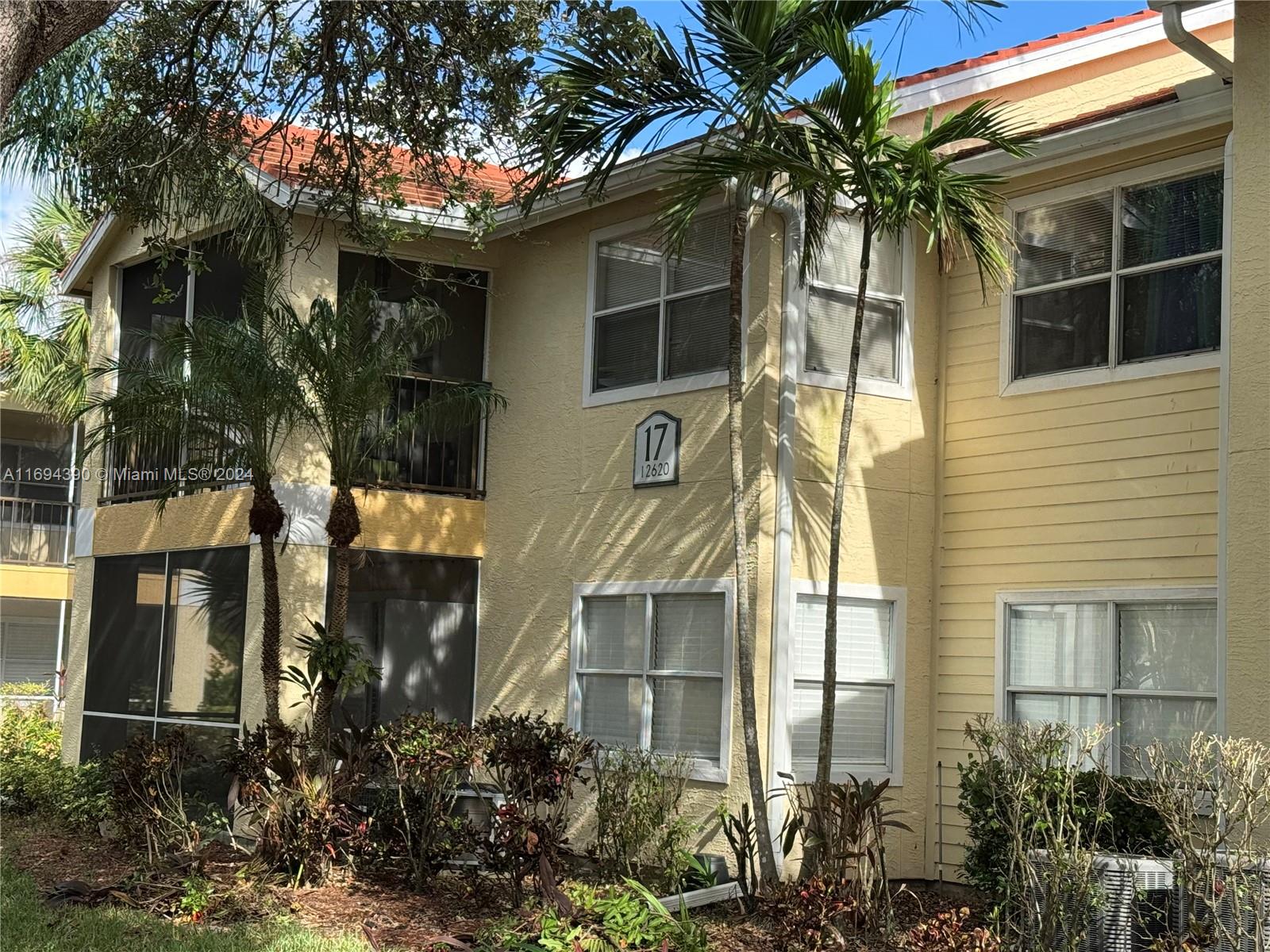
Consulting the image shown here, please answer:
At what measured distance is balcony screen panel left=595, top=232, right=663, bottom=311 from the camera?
1169 centimetres

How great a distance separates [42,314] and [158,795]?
39.3ft

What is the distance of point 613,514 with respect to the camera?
11641mm

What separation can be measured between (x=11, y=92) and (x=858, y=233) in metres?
7.29

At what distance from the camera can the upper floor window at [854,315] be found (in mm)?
10766

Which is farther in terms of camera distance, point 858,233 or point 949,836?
point 858,233

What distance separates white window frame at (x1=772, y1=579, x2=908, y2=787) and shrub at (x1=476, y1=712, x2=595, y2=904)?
4.76ft

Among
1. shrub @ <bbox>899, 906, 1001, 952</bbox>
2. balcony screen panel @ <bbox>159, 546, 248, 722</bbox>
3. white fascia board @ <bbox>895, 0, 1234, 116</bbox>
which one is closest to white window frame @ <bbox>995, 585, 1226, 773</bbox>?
shrub @ <bbox>899, 906, 1001, 952</bbox>

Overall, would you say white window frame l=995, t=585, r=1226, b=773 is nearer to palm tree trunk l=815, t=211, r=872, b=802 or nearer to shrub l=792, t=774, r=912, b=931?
shrub l=792, t=774, r=912, b=931

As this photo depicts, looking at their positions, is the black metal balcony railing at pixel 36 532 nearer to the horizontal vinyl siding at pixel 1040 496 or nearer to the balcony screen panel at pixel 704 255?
the balcony screen panel at pixel 704 255

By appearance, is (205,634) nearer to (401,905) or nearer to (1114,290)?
(401,905)

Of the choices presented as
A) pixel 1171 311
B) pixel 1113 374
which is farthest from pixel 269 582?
pixel 1171 311

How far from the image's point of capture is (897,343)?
435 inches

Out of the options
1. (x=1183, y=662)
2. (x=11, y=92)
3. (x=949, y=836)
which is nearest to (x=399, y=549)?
(x=949, y=836)

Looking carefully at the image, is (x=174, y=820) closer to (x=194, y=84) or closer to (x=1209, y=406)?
(x=194, y=84)
